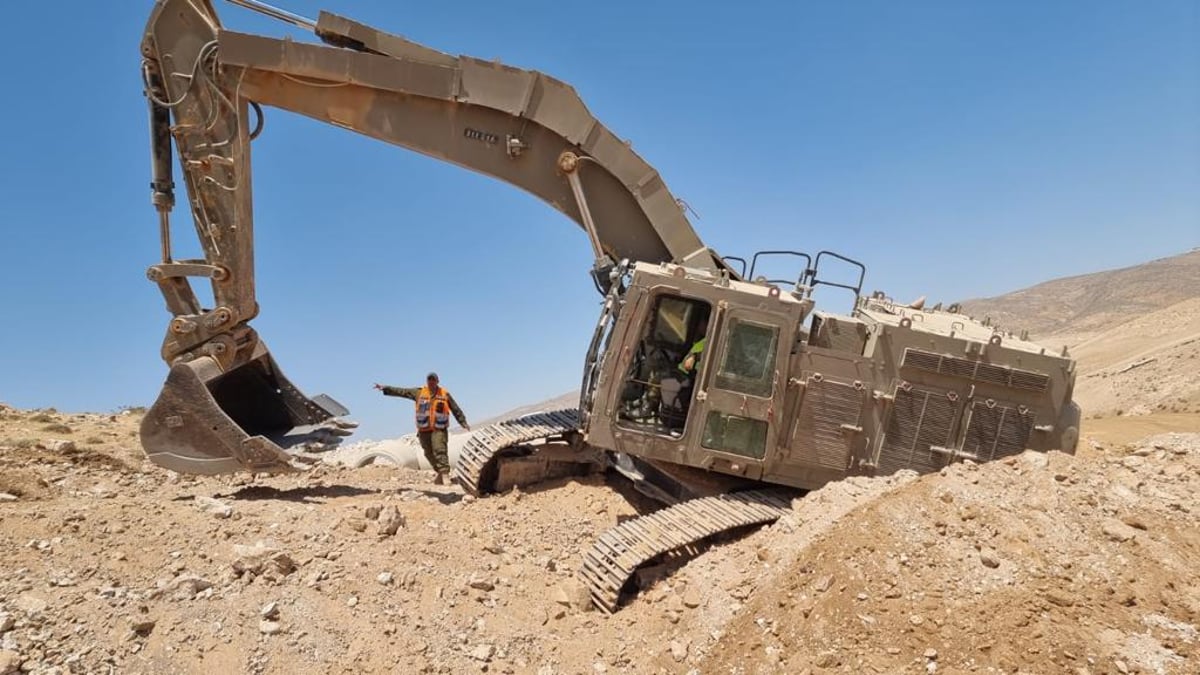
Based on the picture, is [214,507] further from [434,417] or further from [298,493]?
[434,417]

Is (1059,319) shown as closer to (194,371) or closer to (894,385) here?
(894,385)

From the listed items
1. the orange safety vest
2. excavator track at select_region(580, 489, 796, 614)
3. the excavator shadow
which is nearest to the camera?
excavator track at select_region(580, 489, 796, 614)

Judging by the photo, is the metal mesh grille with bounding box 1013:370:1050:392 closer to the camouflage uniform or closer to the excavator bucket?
the camouflage uniform

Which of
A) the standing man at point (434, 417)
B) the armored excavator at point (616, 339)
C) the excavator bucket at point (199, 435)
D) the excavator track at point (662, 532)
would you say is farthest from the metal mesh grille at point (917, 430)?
the excavator bucket at point (199, 435)

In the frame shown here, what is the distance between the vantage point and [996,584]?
169 inches

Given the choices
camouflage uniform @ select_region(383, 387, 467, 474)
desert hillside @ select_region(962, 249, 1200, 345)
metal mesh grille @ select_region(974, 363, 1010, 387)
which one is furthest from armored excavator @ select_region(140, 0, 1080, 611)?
desert hillside @ select_region(962, 249, 1200, 345)

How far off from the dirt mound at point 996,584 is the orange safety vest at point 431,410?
167 inches

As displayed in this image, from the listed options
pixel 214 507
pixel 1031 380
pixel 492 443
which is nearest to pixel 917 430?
pixel 1031 380

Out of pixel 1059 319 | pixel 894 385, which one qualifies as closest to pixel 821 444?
pixel 894 385

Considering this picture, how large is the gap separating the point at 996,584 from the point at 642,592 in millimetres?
2306

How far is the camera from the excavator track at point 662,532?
508 centimetres

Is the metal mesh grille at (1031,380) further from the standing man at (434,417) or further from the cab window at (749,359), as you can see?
the standing man at (434,417)

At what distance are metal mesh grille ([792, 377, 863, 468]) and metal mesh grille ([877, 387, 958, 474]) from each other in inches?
13.7

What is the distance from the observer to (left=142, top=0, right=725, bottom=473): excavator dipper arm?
21.4 feet
